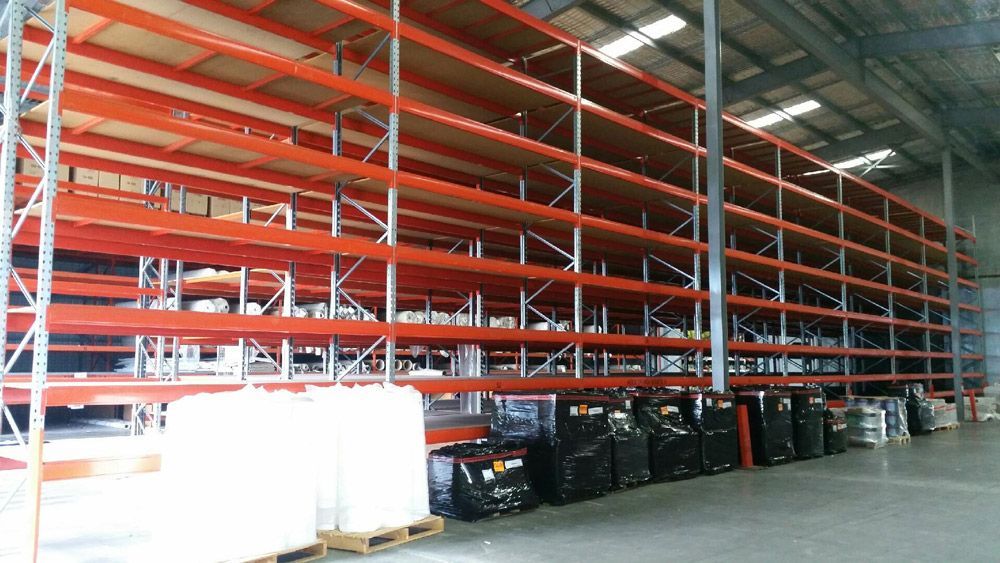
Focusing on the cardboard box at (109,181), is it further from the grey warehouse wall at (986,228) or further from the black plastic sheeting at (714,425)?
the grey warehouse wall at (986,228)

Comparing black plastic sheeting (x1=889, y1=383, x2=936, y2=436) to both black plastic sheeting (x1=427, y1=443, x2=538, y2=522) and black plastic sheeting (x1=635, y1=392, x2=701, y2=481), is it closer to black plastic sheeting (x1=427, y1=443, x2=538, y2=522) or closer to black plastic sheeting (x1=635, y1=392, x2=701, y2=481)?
black plastic sheeting (x1=635, y1=392, x2=701, y2=481)

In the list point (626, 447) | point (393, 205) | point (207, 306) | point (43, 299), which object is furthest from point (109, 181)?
point (626, 447)

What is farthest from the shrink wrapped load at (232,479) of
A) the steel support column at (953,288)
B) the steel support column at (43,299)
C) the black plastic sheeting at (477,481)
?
the steel support column at (953,288)

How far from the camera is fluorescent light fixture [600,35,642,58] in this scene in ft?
44.3

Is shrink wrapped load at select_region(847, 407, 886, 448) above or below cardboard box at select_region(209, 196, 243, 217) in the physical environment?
below

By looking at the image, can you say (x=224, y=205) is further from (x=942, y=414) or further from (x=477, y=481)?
(x=942, y=414)

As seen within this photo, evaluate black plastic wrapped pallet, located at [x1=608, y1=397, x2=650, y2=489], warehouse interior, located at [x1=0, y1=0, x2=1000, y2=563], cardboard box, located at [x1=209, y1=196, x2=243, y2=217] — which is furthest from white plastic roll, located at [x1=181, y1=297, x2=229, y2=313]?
black plastic wrapped pallet, located at [x1=608, y1=397, x2=650, y2=489]

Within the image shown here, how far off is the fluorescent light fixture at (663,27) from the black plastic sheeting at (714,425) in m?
6.96

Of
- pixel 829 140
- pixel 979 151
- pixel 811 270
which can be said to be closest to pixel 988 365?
pixel 979 151

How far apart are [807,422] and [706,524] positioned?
5.17 meters

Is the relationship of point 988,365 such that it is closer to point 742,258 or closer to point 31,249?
point 742,258

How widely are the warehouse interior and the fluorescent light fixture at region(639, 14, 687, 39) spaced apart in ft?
0.18

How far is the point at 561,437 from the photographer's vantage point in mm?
6984

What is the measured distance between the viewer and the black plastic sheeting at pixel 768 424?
9.80 m
